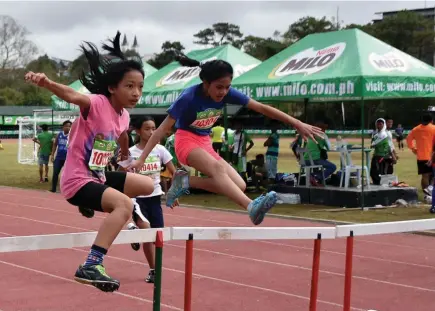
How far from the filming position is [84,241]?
4352 mm

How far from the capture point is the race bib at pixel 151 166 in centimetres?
809

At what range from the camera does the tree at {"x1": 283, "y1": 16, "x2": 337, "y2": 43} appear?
208 feet

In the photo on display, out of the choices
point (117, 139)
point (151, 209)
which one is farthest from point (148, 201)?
point (117, 139)

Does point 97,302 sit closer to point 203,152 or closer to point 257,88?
point 203,152

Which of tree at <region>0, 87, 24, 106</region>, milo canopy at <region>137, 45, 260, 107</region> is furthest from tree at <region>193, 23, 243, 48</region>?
milo canopy at <region>137, 45, 260, 107</region>

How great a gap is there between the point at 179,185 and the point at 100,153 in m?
1.80

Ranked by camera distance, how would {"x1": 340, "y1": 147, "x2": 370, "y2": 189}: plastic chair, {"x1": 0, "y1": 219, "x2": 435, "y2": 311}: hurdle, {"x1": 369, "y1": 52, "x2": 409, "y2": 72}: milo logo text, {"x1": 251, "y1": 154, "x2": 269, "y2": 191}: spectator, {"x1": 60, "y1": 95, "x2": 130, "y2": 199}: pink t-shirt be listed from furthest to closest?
{"x1": 251, "y1": 154, "x2": 269, "y2": 191}: spectator, {"x1": 340, "y1": 147, "x2": 370, "y2": 189}: plastic chair, {"x1": 369, "y1": 52, "x2": 409, "y2": 72}: milo logo text, {"x1": 60, "y1": 95, "x2": 130, "y2": 199}: pink t-shirt, {"x1": 0, "y1": 219, "x2": 435, "y2": 311}: hurdle

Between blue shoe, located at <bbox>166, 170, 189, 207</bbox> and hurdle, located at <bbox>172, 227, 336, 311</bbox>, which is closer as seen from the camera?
hurdle, located at <bbox>172, 227, 336, 311</bbox>

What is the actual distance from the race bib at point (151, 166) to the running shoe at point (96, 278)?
3645mm

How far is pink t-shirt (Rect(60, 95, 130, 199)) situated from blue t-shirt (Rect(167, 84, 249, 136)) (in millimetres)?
1061

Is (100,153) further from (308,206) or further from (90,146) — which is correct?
(308,206)

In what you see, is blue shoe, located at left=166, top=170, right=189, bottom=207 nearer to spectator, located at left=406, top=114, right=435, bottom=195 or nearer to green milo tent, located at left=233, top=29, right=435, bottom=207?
green milo tent, located at left=233, top=29, right=435, bottom=207

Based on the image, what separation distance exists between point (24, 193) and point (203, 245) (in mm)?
9858

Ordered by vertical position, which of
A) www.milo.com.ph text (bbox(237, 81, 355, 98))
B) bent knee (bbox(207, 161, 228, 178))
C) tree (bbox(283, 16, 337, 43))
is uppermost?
tree (bbox(283, 16, 337, 43))
